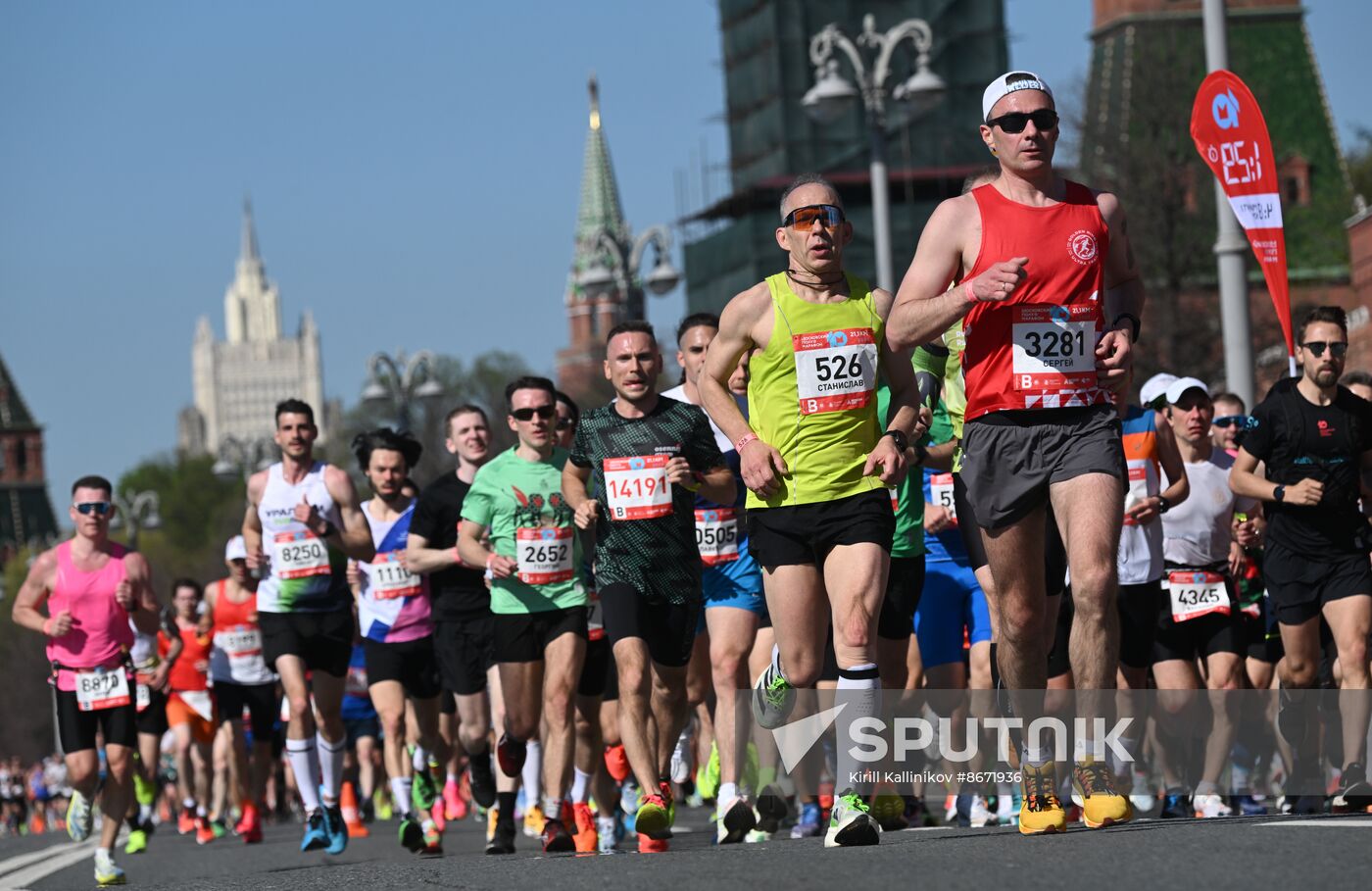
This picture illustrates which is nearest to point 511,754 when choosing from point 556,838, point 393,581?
point 556,838

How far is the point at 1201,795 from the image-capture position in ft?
39.3

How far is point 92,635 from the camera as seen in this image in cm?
1374

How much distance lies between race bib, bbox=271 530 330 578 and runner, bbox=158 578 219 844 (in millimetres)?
7200

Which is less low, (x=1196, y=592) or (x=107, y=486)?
(x=107, y=486)

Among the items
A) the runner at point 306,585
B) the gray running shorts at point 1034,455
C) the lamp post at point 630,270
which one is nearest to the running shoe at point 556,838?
the runner at point 306,585

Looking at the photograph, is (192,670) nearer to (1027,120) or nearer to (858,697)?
(858,697)

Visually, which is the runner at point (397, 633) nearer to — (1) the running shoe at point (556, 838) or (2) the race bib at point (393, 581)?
(2) the race bib at point (393, 581)

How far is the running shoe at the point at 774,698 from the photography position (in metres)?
9.41

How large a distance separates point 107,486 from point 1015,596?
711 cm

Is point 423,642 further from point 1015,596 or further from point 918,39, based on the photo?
point 918,39

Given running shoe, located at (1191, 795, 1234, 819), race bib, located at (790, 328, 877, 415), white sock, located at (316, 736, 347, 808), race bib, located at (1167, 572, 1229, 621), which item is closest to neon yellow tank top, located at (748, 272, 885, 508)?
race bib, located at (790, 328, 877, 415)

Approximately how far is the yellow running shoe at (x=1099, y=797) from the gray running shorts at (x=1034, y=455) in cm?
90

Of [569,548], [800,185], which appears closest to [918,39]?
[569,548]

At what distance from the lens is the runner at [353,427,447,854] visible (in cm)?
1488
